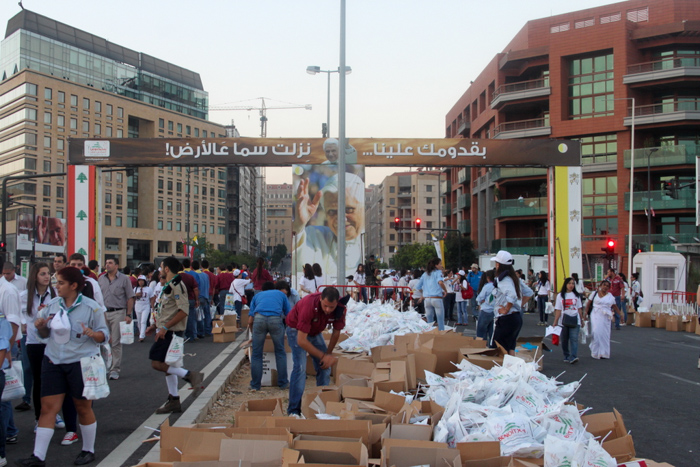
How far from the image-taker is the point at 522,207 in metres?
50.5

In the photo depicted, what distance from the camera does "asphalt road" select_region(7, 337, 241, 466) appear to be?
5.80 m

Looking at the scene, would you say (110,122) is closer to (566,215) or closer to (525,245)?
(525,245)

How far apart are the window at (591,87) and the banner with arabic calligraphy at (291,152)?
2868 cm

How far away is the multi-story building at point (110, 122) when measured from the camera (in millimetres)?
74562

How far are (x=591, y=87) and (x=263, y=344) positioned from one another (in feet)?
151

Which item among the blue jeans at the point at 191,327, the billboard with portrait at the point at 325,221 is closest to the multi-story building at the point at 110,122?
the billboard with portrait at the point at 325,221

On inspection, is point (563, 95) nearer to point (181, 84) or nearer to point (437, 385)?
point (437, 385)

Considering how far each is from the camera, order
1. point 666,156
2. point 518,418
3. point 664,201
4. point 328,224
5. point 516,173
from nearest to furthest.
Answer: point 518,418
point 328,224
point 666,156
point 664,201
point 516,173

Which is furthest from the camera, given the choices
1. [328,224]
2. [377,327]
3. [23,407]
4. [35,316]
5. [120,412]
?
[328,224]


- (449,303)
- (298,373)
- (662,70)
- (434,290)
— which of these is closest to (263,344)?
(298,373)

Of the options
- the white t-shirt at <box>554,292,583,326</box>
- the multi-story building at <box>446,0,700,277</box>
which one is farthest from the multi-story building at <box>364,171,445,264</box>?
the white t-shirt at <box>554,292,583,326</box>

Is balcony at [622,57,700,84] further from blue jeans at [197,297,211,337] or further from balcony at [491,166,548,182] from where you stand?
blue jeans at [197,297,211,337]

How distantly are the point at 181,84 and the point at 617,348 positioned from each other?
9336 centimetres

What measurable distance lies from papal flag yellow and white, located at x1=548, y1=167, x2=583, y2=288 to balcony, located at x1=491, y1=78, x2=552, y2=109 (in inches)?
1101
